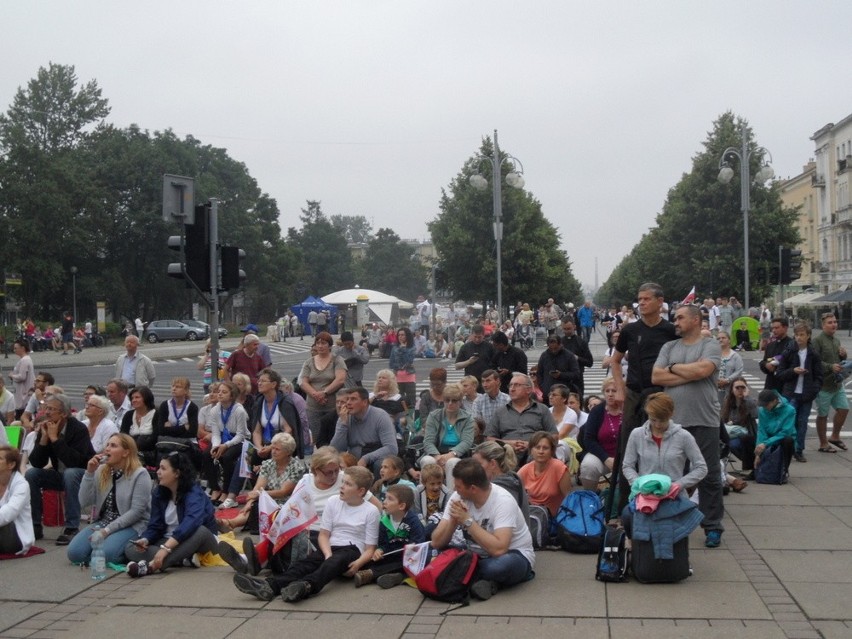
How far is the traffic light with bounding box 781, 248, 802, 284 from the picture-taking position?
26.2 m

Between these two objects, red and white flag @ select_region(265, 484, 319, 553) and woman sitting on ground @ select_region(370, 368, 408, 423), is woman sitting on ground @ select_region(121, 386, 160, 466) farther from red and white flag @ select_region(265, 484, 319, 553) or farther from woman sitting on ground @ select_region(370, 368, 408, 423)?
red and white flag @ select_region(265, 484, 319, 553)

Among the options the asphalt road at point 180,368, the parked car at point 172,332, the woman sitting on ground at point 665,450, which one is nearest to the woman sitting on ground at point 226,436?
the woman sitting on ground at point 665,450

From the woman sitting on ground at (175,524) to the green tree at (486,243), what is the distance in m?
43.5

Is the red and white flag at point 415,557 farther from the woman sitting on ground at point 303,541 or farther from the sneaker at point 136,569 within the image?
the sneaker at point 136,569

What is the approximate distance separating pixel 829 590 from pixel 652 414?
1723 mm

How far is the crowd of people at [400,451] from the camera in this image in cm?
765

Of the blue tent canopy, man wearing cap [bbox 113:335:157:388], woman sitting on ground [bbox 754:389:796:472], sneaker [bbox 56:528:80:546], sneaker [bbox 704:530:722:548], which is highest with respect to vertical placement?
the blue tent canopy

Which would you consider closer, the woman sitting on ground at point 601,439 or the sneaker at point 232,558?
the sneaker at point 232,558

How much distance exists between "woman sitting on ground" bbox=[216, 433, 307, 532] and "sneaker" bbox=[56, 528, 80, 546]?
4.32 ft

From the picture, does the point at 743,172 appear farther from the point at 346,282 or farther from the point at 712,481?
the point at 346,282

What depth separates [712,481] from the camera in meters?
8.23

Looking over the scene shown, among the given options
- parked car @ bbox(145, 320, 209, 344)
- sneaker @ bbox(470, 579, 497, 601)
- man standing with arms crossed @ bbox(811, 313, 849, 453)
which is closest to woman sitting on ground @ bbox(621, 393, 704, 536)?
sneaker @ bbox(470, 579, 497, 601)

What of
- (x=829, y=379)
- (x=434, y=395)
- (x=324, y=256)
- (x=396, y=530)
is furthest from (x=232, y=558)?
(x=324, y=256)

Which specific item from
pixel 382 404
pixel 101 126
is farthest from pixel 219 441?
pixel 101 126
